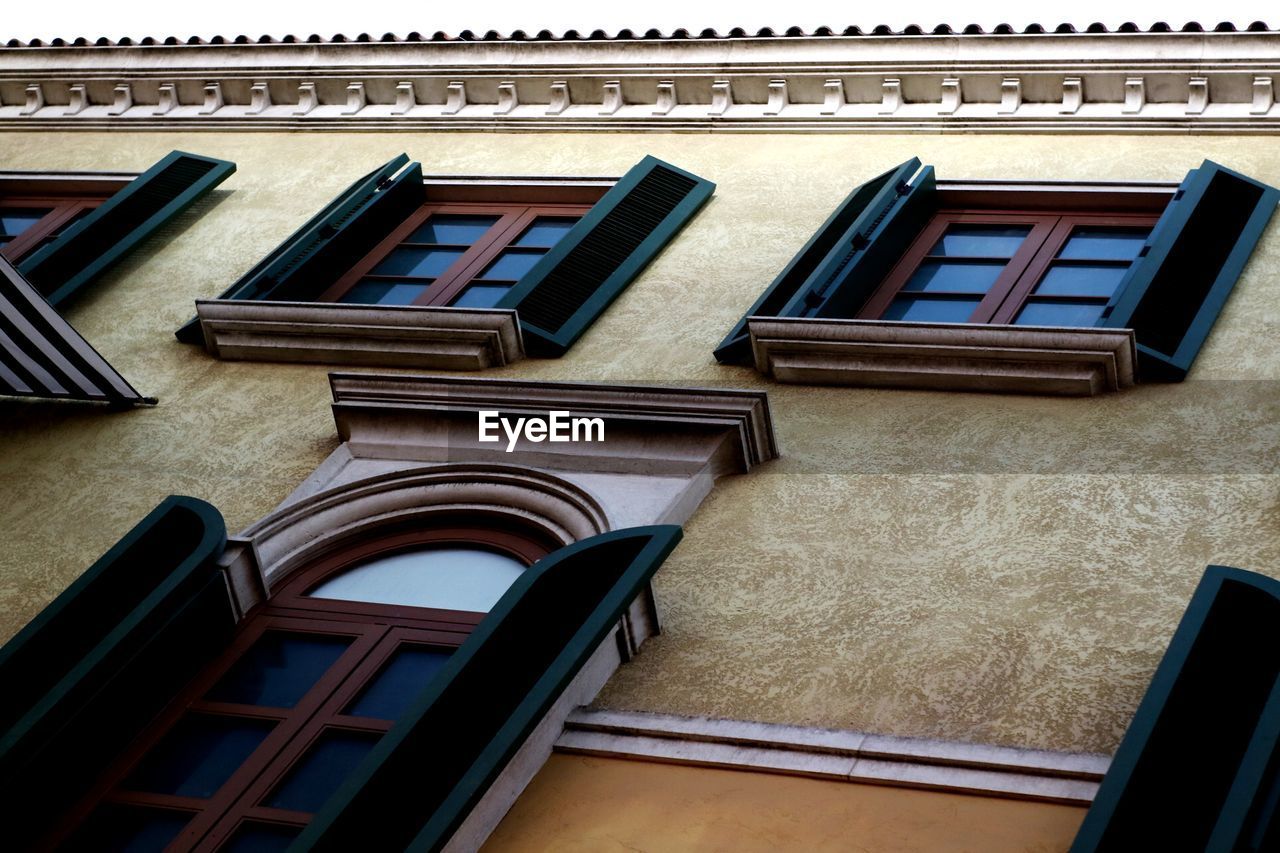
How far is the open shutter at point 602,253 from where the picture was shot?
893 centimetres

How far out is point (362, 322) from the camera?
29.7 ft

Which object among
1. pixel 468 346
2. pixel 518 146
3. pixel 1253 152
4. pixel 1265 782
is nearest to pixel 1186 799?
pixel 1265 782

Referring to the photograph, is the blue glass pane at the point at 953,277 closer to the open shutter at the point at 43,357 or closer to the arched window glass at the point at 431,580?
the arched window glass at the point at 431,580

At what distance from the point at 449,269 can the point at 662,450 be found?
2.86m

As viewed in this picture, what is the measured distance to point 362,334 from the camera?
356 inches

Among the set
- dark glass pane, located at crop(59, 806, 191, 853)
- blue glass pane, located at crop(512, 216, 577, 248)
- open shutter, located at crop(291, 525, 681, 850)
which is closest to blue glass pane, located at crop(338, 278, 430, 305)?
blue glass pane, located at crop(512, 216, 577, 248)

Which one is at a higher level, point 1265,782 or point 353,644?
point 1265,782

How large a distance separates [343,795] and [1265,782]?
8.63 ft

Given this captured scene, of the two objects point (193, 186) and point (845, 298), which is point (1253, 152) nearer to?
point (845, 298)

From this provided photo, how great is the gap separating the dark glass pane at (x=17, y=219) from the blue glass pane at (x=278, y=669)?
17.6 ft

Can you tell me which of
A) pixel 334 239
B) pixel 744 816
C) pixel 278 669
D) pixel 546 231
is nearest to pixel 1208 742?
pixel 744 816

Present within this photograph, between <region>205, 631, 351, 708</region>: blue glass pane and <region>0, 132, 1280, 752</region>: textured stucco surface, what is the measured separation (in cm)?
100

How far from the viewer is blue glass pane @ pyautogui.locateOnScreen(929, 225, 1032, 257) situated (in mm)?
9150

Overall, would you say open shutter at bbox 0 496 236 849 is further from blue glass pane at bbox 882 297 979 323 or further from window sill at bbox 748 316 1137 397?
blue glass pane at bbox 882 297 979 323
